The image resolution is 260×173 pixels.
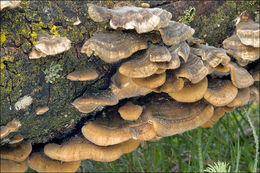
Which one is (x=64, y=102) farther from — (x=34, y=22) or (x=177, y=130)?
(x=177, y=130)

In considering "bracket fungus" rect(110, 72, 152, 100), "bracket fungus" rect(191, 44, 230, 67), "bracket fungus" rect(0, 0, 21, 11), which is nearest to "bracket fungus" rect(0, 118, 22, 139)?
"bracket fungus" rect(110, 72, 152, 100)

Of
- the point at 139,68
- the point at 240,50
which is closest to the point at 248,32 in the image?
the point at 240,50

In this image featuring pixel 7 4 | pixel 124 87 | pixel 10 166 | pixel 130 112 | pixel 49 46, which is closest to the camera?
pixel 7 4

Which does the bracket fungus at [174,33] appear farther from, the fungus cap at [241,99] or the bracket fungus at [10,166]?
the bracket fungus at [10,166]

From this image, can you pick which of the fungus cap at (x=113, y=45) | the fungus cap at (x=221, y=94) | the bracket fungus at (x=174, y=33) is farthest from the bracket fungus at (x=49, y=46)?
the fungus cap at (x=221, y=94)

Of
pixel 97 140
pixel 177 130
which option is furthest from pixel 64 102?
pixel 177 130

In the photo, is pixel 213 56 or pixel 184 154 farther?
pixel 184 154

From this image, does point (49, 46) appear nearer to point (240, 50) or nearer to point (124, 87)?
point (124, 87)
